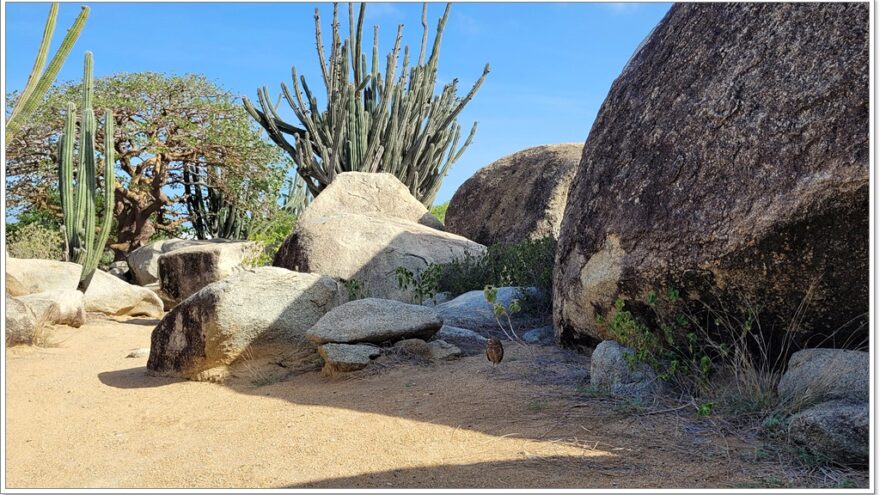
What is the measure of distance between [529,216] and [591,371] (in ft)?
20.0

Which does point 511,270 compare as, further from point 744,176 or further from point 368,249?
point 744,176

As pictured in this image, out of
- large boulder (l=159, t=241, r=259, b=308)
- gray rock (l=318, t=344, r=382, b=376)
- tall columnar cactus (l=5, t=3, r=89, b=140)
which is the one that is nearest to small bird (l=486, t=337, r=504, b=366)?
gray rock (l=318, t=344, r=382, b=376)

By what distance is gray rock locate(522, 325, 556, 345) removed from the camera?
6.25 m

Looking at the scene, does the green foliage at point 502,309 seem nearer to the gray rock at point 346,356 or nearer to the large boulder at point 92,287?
the gray rock at point 346,356

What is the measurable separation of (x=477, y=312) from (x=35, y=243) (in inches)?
432

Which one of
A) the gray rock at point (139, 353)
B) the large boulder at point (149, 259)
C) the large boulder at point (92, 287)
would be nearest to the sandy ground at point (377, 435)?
the gray rock at point (139, 353)

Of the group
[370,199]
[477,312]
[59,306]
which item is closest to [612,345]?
[477,312]

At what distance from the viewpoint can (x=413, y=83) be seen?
1442 cm

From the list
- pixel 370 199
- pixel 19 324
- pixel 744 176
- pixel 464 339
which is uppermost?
pixel 370 199

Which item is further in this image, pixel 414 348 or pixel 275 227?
pixel 275 227

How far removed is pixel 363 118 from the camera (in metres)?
13.9

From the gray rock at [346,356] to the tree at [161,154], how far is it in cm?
1161

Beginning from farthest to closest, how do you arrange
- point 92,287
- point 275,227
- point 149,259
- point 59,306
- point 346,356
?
1. point 275,227
2. point 149,259
3. point 92,287
4. point 59,306
5. point 346,356

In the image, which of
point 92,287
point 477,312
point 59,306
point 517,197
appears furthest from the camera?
point 92,287
